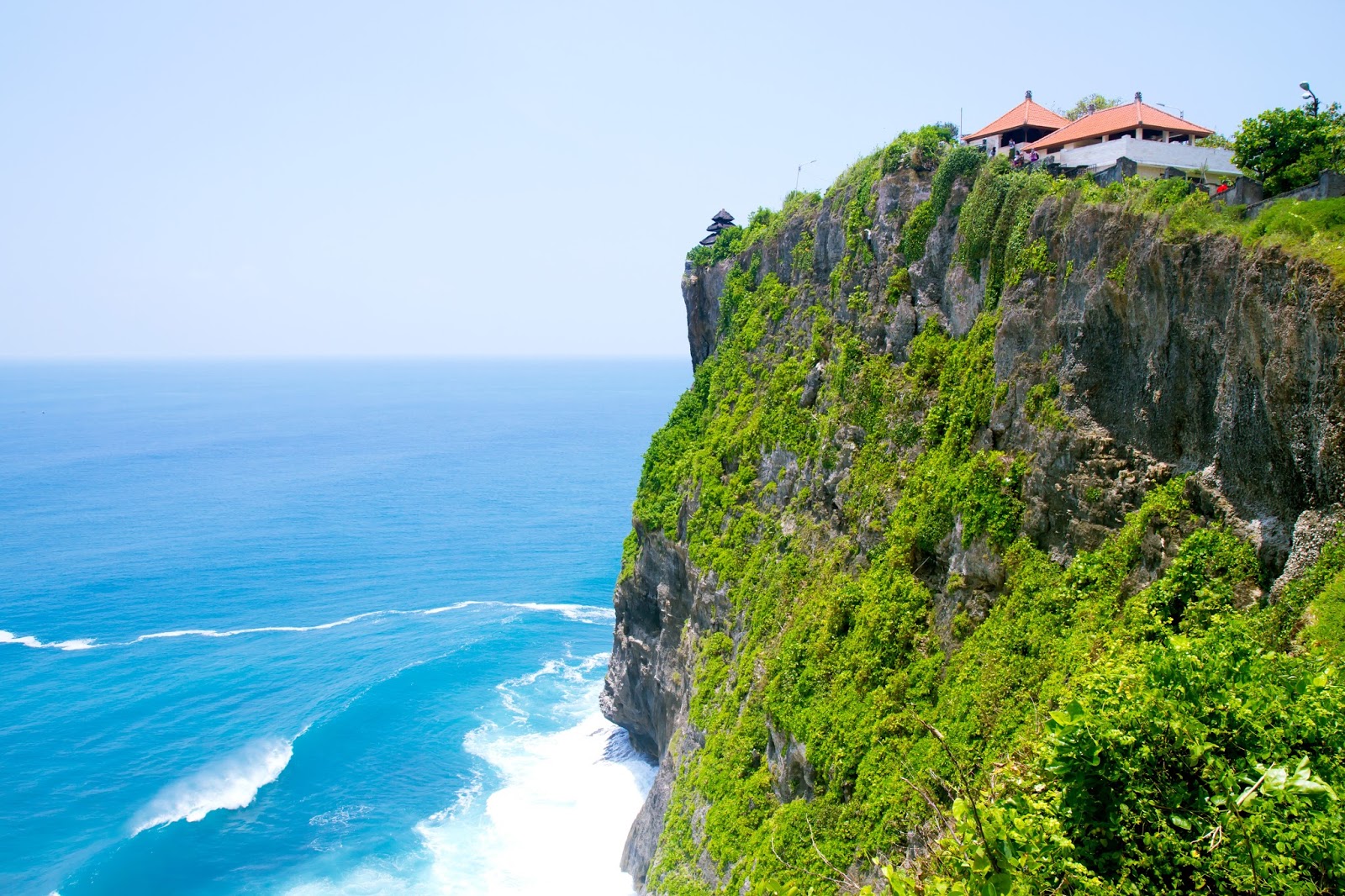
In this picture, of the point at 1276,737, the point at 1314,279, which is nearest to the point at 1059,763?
the point at 1276,737

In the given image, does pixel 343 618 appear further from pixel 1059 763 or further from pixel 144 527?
pixel 1059 763

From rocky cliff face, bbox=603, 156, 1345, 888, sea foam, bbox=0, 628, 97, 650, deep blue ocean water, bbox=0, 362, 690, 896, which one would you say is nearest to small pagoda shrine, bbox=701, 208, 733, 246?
rocky cliff face, bbox=603, 156, 1345, 888

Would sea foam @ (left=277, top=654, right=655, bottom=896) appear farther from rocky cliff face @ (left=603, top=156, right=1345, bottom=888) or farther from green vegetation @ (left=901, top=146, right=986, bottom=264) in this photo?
green vegetation @ (left=901, top=146, right=986, bottom=264)

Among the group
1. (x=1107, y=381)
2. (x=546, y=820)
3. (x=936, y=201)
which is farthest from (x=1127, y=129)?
(x=546, y=820)

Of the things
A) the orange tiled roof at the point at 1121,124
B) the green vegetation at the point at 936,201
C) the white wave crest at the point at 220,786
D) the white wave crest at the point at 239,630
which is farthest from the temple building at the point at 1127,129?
the white wave crest at the point at 239,630

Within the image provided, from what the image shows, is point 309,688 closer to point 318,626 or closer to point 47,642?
point 318,626

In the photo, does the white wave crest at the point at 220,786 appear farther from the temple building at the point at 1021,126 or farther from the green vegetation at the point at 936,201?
the temple building at the point at 1021,126
